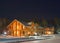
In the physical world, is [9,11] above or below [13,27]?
above

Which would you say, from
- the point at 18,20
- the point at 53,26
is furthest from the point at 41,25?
the point at 18,20

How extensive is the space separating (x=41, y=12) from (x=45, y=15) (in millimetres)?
170

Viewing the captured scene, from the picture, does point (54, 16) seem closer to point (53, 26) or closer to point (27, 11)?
point (53, 26)

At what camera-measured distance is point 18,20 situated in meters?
5.46

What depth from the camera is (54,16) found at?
5398mm

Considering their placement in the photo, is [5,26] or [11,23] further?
[11,23]

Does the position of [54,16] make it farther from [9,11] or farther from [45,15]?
[9,11]

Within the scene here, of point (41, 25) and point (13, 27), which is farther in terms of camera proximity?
point (13, 27)

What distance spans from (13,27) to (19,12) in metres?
0.47

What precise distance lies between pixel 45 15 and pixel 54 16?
258 millimetres

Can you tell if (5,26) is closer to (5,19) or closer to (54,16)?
(5,19)

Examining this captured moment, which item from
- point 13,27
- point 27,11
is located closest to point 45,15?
point 27,11

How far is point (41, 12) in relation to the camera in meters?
5.58

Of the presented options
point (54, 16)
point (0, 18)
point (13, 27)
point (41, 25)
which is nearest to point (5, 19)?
point (0, 18)
